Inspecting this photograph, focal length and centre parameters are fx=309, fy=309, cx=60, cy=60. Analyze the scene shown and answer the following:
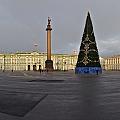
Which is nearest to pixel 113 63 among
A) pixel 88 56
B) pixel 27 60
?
pixel 27 60

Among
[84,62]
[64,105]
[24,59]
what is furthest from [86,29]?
[24,59]

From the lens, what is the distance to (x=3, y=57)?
171500mm

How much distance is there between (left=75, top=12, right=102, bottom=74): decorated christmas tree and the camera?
159 feet

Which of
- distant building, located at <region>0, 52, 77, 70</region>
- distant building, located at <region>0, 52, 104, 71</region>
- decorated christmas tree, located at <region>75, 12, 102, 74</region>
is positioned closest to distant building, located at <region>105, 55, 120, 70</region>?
distant building, located at <region>0, 52, 104, 71</region>

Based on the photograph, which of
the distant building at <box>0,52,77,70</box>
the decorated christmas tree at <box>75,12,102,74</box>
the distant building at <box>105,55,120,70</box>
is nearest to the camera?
the decorated christmas tree at <box>75,12,102,74</box>

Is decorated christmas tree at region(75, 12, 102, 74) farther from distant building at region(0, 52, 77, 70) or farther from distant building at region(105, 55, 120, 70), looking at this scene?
distant building at region(105, 55, 120, 70)

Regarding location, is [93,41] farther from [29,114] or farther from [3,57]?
[3,57]

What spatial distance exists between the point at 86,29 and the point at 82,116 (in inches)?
1693

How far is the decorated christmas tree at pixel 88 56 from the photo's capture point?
48562 mm

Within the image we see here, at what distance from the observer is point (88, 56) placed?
4856cm

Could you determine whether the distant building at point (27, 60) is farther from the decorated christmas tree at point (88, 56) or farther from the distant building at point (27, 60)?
the decorated christmas tree at point (88, 56)

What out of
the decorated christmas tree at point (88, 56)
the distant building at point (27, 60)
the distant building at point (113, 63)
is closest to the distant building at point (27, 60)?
the distant building at point (27, 60)

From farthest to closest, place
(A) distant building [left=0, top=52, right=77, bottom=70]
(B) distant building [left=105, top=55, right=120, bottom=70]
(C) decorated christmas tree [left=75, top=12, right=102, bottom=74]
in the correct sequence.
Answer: (B) distant building [left=105, top=55, right=120, bottom=70], (A) distant building [left=0, top=52, right=77, bottom=70], (C) decorated christmas tree [left=75, top=12, right=102, bottom=74]

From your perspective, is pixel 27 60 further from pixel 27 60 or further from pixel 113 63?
pixel 113 63
